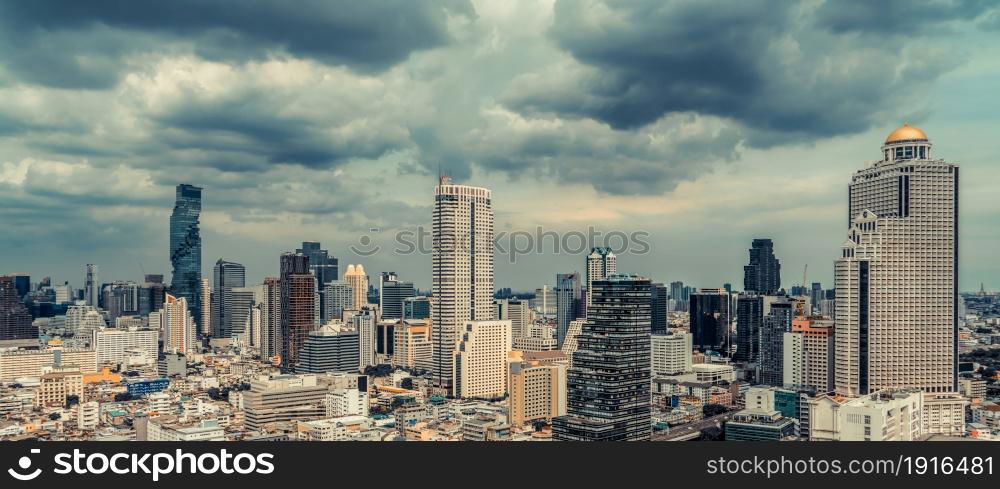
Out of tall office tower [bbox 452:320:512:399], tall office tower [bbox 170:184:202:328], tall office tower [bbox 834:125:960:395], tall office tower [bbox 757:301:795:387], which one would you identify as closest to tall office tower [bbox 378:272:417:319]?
tall office tower [bbox 170:184:202:328]

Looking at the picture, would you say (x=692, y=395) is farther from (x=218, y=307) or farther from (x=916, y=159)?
(x=218, y=307)

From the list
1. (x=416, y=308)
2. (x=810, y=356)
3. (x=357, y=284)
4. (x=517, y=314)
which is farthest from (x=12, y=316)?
(x=810, y=356)

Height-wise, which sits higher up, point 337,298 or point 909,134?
point 909,134

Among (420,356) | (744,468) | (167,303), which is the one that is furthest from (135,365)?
(744,468)

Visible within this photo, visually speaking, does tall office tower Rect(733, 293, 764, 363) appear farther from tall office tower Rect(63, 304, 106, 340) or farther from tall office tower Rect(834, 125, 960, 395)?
tall office tower Rect(63, 304, 106, 340)

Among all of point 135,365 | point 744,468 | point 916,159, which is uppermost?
point 916,159

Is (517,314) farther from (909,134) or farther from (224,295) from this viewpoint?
(909,134)
